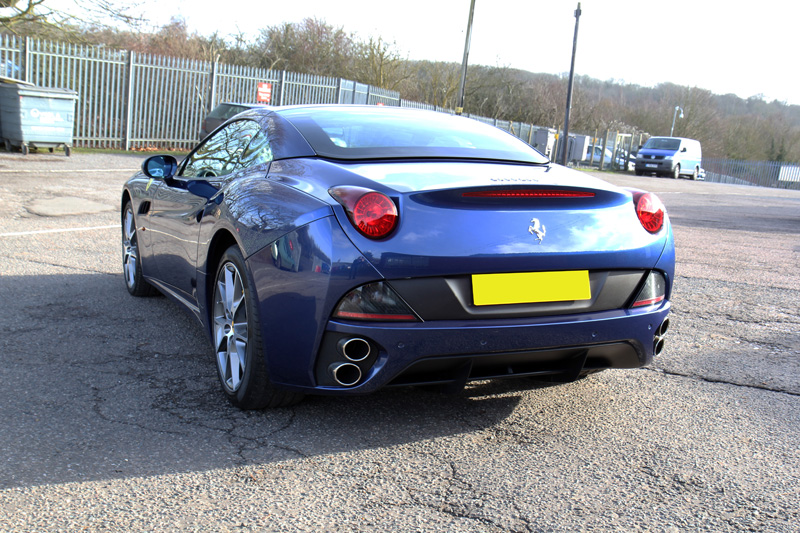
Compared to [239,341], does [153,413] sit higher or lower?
lower

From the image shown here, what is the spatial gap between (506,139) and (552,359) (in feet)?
4.84

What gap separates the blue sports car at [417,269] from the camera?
2684 mm

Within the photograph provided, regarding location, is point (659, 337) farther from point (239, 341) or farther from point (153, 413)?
point (153, 413)

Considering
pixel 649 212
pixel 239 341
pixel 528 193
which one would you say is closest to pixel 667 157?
pixel 649 212

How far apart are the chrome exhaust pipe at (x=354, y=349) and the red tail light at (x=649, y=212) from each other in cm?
133

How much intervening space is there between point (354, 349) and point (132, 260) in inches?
117

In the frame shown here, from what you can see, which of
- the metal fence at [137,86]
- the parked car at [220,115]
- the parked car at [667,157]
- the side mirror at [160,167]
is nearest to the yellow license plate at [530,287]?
the side mirror at [160,167]

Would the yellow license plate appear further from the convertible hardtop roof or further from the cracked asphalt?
the convertible hardtop roof

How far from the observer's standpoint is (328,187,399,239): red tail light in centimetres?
268

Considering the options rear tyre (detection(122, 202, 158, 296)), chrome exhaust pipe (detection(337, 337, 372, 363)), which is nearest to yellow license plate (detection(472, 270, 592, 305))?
chrome exhaust pipe (detection(337, 337, 372, 363))

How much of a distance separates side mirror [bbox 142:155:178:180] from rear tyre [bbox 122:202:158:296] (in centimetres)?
67

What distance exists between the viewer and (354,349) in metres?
2.71

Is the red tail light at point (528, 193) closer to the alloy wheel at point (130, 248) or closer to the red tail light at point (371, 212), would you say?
the red tail light at point (371, 212)

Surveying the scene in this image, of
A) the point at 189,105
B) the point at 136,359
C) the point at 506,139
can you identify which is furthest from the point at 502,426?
the point at 189,105
